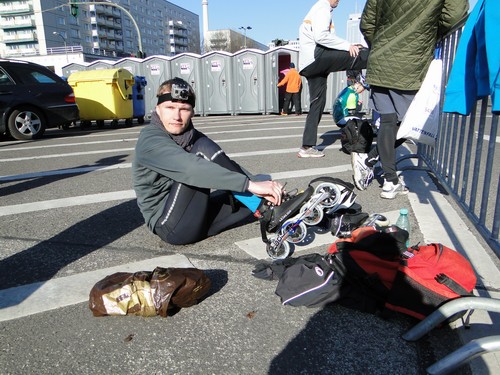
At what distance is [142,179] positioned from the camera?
284 cm

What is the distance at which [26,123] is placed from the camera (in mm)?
9461

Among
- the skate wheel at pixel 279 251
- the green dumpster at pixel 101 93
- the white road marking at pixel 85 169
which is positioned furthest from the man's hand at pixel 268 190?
the green dumpster at pixel 101 93

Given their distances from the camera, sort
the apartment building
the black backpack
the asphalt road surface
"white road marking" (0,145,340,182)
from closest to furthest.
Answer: the asphalt road surface
the black backpack
"white road marking" (0,145,340,182)
the apartment building

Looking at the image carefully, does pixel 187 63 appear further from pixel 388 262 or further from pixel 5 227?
pixel 388 262

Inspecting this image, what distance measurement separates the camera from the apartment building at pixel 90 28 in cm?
8344

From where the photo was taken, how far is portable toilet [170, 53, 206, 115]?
15.6 m

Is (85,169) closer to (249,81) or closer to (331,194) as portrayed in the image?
(331,194)

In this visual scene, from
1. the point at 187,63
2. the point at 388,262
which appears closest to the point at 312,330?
the point at 388,262

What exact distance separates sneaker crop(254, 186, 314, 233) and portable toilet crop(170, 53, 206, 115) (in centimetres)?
1373

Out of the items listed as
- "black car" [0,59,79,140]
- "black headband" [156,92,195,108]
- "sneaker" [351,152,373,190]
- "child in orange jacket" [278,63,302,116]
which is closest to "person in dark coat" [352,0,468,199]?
"sneaker" [351,152,373,190]

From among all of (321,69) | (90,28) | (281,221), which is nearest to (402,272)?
(281,221)

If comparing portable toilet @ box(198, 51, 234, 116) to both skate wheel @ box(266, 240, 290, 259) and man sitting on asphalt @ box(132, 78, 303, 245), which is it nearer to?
man sitting on asphalt @ box(132, 78, 303, 245)

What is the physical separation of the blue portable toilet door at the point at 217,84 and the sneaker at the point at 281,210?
13.6m

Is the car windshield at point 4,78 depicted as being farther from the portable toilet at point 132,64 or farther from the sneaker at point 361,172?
the sneaker at point 361,172
